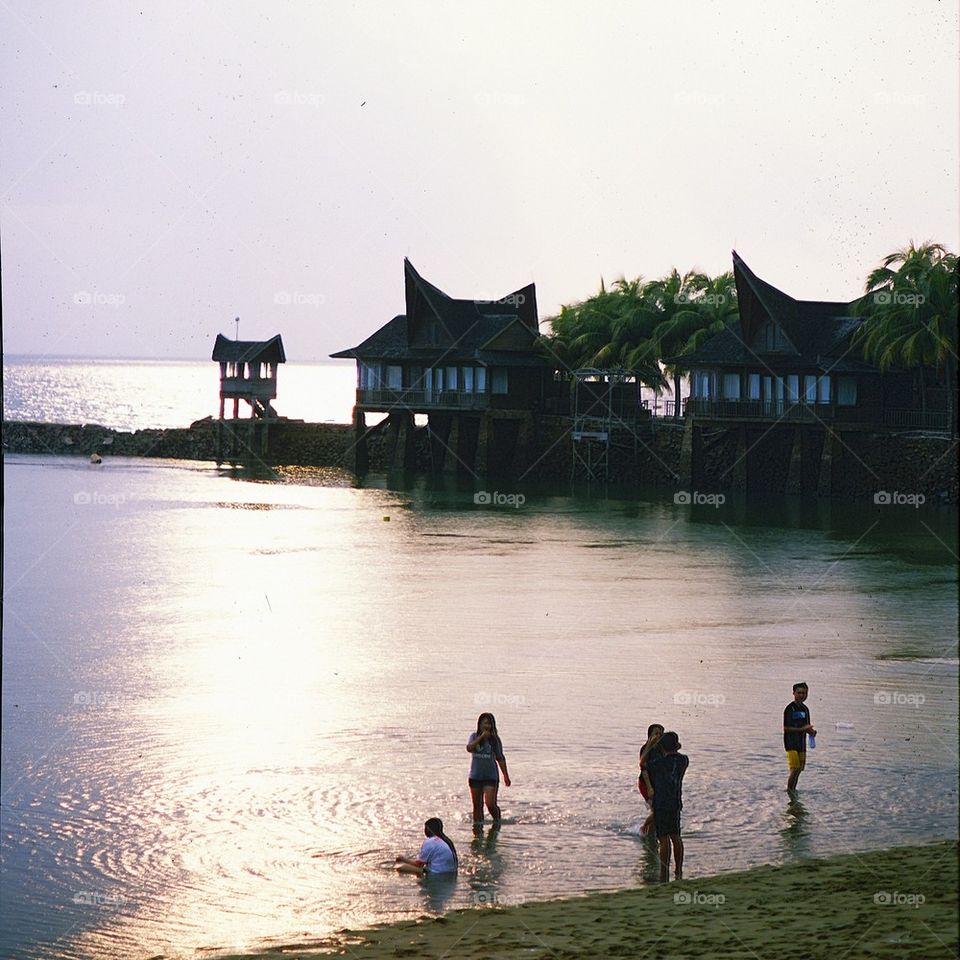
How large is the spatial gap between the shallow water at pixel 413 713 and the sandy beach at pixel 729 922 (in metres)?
0.85

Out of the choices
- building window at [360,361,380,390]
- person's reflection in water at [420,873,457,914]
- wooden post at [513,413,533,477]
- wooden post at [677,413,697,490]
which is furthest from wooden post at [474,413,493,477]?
person's reflection in water at [420,873,457,914]

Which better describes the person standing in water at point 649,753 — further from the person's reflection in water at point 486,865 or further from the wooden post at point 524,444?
the wooden post at point 524,444

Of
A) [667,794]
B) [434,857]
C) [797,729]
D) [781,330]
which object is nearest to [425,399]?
[781,330]

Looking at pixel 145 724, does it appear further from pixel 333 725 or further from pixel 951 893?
pixel 951 893

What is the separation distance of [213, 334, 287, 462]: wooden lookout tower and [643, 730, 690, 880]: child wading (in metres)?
76.9

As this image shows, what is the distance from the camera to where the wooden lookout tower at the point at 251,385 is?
298ft

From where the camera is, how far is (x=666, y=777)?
1435cm

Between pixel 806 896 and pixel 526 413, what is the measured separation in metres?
62.9

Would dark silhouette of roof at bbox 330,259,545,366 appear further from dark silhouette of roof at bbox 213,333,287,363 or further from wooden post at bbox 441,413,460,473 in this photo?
dark silhouette of roof at bbox 213,333,287,363

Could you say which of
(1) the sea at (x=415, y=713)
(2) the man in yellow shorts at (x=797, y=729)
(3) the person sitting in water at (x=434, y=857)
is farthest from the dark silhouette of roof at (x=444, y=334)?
(3) the person sitting in water at (x=434, y=857)

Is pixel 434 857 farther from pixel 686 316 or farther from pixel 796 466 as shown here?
pixel 686 316

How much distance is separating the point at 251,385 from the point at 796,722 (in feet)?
250

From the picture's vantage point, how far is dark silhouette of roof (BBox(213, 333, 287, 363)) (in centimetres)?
9075

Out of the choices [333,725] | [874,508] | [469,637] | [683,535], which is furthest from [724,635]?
[874,508]
